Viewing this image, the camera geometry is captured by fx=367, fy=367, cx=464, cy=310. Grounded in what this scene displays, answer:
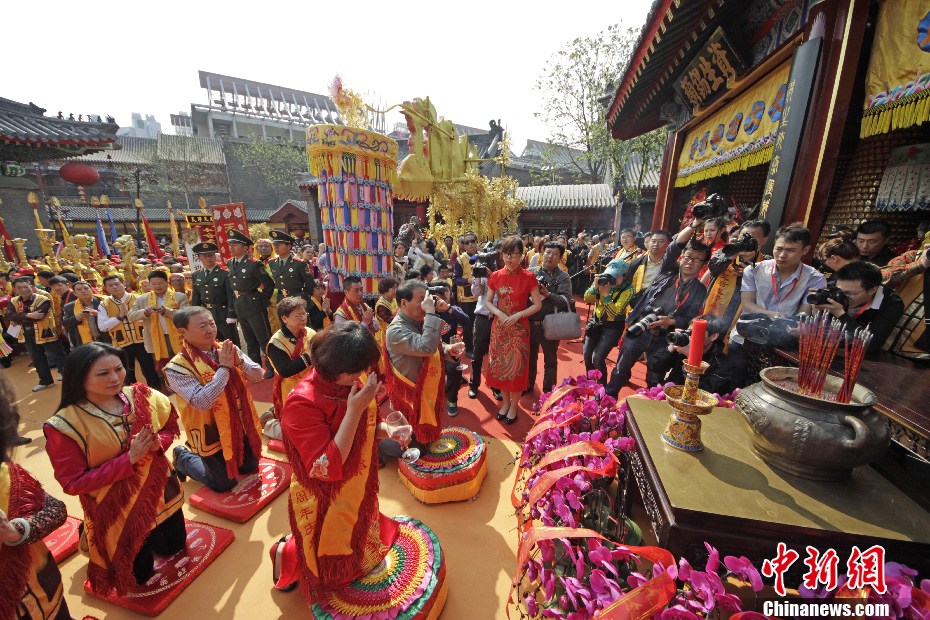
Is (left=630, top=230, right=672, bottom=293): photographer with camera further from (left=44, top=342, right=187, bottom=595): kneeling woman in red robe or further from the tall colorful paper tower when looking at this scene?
(left=44, top=342, right=187, bottom=595): kneeling woman in red robe

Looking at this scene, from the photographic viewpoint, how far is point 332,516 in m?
1.86

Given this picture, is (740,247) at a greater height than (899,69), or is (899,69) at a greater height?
(899,69)

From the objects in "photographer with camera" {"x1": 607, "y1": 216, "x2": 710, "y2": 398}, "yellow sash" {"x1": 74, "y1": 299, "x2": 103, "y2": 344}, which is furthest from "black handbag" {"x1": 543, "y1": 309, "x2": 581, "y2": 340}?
"yellow sash" {"x1": 74, "y1": 299, "x2": 103, "y2": 344}

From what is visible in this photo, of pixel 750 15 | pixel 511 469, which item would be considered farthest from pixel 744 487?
pixel 750 15

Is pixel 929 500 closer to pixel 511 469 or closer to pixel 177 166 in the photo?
pixel 511 469

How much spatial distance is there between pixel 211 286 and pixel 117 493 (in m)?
4.06

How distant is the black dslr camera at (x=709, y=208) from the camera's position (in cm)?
312

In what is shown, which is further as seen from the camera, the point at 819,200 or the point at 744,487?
the point at 819,200

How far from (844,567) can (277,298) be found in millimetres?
6650

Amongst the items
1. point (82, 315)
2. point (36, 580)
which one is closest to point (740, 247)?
point (36, 580)

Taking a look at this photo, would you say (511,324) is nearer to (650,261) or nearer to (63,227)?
(650,261)

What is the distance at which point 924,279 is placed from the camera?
2465 mm

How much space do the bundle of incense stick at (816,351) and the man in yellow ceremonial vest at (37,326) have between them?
7.83 metres

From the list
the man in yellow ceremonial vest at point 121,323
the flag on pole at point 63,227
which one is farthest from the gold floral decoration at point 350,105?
the flag on pole at point 63,227
